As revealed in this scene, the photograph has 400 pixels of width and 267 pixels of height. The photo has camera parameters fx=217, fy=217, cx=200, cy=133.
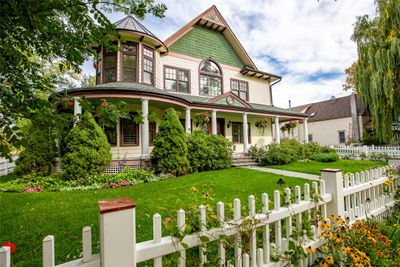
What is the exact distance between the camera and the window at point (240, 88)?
15.2m

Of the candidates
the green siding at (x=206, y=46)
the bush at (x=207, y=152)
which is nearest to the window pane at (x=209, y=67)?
the green siding at (x=206, y=46)

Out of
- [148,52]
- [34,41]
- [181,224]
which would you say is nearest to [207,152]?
[148,52]

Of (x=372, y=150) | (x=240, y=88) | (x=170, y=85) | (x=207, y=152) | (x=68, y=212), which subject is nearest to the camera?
(x=68, y=212)

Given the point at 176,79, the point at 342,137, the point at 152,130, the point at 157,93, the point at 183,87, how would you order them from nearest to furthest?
the point at 157,93 < the point at 152,130 < the point at 176,79 < the point at 183,87 < the point at 342,137

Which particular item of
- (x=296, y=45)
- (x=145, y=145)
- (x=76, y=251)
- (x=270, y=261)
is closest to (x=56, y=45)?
(x=76, y=251)

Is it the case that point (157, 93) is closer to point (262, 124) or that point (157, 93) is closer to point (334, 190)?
point (334, 190)

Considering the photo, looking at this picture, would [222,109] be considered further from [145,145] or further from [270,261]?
[270,261]

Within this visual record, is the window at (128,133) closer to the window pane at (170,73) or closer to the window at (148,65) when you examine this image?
the window at (148,65)

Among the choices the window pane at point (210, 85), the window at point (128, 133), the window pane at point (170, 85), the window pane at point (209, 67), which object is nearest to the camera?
the window at point (128, 133)

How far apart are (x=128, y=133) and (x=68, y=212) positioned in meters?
6.82

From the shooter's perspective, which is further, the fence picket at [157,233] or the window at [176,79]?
the window at [176,79]

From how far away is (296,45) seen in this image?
40.6 feet

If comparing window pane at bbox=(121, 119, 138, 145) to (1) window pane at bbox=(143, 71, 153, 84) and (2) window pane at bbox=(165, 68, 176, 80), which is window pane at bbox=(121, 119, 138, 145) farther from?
(2) window pane at bbox=(165, 68, 176, 80)

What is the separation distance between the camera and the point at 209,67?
47.3ft
